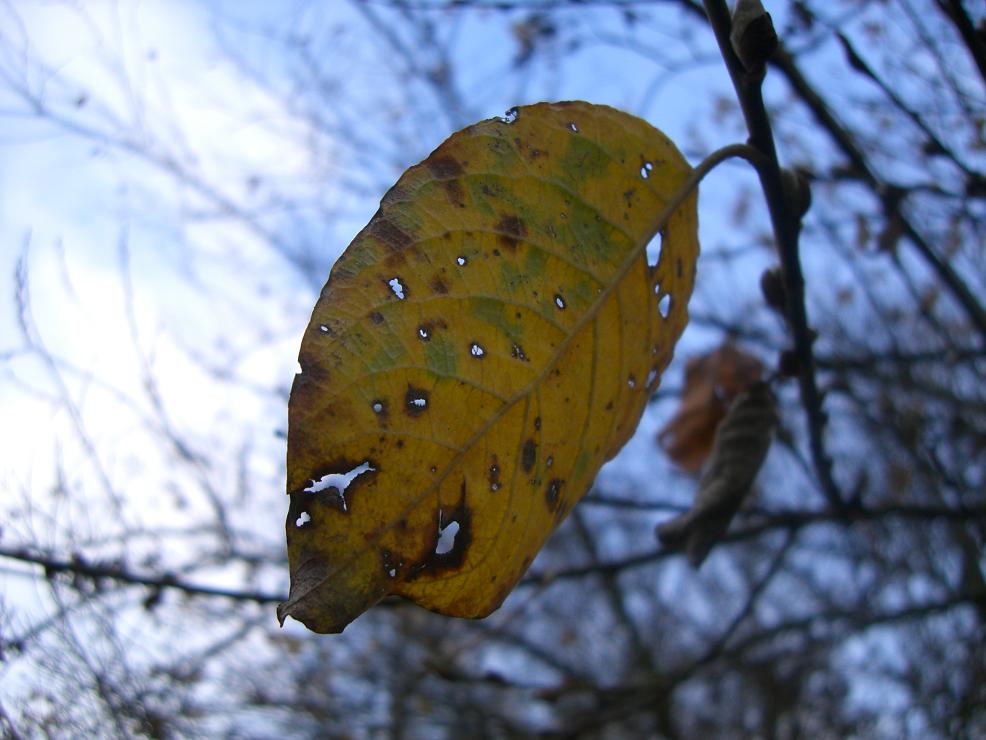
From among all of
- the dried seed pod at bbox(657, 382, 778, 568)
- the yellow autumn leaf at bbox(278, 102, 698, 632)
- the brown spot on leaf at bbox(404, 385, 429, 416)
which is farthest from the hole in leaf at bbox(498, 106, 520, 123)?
the dried seed pod at bbox(657, 382, 778, 568)

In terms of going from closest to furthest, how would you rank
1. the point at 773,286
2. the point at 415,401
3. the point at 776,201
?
the point at 415,401, the point at 776,201, the point at 773,286

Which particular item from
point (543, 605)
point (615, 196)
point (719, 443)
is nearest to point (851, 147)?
point (719, 443)

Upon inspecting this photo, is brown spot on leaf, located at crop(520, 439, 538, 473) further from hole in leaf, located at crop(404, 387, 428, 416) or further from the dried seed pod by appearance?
the dried seed pod

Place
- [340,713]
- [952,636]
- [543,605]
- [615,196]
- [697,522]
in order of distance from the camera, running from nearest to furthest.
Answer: [615,196] < [697,522] < [952,636] < [340,713] < [543,605]

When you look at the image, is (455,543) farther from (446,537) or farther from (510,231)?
(510,231)

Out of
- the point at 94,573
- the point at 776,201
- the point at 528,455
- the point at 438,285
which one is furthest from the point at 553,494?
the point at 94,573

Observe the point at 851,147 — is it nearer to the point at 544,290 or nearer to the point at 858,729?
the point at 544,290
